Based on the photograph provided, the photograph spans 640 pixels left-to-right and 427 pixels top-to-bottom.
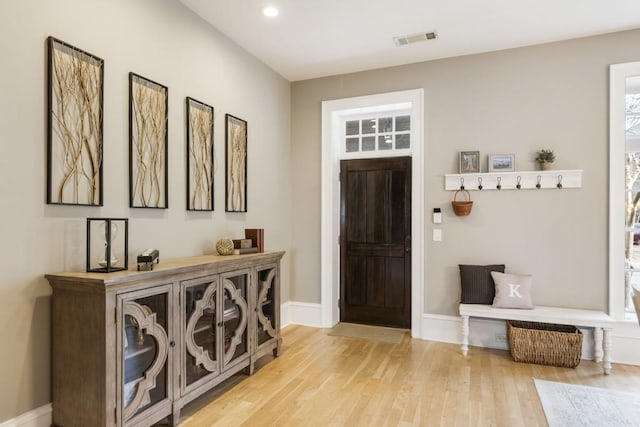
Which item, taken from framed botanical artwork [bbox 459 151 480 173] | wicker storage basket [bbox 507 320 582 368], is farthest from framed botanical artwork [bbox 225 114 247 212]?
wicker storage basket [bbox 507 320 582 368]

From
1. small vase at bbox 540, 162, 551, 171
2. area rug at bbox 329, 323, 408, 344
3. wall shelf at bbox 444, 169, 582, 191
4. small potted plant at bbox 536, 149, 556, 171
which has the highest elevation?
small potted plant at bbox 536, 149, 556, 171

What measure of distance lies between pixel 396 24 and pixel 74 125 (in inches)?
105

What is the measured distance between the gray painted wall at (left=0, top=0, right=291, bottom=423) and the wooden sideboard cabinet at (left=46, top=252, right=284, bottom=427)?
0.13m

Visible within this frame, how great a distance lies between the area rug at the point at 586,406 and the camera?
243cm

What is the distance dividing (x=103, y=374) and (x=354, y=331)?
2895mm

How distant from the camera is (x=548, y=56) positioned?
12.3 feet

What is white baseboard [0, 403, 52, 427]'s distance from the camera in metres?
2.02

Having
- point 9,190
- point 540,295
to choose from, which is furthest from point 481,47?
point 9,190

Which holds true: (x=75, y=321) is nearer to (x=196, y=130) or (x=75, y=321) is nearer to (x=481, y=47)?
(x=196, y=130)

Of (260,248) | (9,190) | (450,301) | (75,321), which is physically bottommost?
(450,301)

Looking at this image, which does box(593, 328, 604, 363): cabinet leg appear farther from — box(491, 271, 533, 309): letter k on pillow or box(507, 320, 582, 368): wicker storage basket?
box(491, 271, 533, 309): letter k on pillow

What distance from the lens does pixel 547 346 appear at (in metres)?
3.37

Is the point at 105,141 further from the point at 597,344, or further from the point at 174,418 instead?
the point at 597,344

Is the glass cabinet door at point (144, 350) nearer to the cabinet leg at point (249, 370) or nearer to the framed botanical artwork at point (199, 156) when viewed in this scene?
the cabinet leg at point (249, 370)
